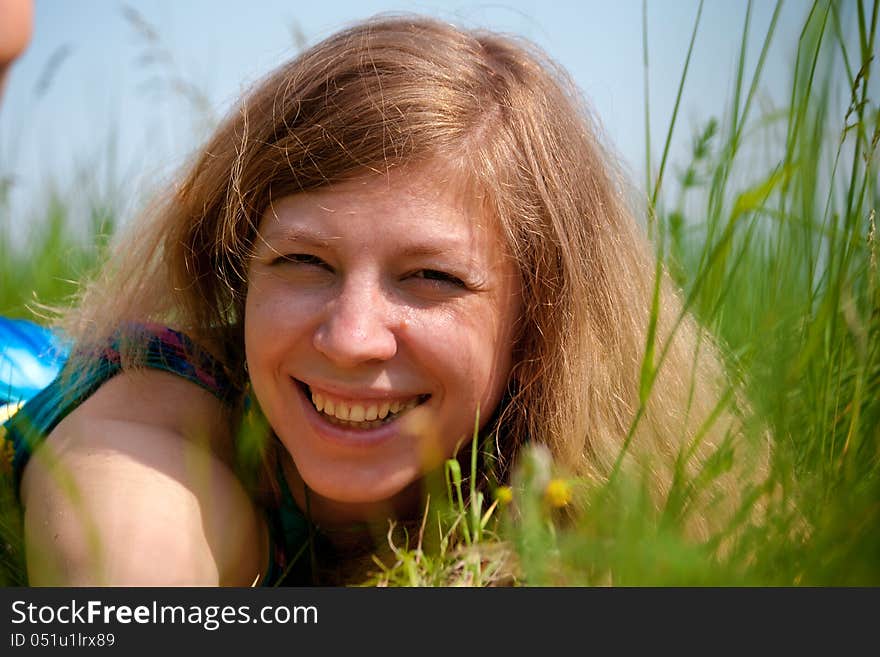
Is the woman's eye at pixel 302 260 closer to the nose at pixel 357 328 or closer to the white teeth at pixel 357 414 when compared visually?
the nose at pixel 357 328

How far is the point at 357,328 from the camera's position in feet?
5.20

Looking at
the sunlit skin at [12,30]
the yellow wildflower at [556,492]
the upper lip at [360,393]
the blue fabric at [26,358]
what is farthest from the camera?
the blue fabric at [26,358]

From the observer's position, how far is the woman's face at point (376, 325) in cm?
162

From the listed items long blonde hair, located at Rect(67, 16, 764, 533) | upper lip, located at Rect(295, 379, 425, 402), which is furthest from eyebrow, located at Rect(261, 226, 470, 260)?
upper lip, located at Rect(295, 379, 425, 402)

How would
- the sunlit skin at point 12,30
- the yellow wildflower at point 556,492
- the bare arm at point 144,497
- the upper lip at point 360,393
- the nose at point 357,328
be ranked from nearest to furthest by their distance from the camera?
the sunlit skin at point 12,30 → the yellow wildflower at point 556,492 → the bare arm at point 144,497 → the nose at point 357,328 → the upper lip at point 360,393

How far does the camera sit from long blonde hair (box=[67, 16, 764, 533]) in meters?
1.75

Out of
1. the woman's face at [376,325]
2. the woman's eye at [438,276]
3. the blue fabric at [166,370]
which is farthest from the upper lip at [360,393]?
the blue fabric at [166,370]

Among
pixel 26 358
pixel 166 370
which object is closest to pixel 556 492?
pixel 166 370

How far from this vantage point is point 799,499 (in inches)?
50.5

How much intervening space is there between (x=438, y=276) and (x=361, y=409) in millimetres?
289

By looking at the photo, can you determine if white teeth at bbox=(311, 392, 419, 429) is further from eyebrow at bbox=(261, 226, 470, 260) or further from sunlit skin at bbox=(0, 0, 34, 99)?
sunlit skin at bbox=(0, 0, 34, 99)

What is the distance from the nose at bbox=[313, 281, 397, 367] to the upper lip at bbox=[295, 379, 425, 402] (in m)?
0.07
